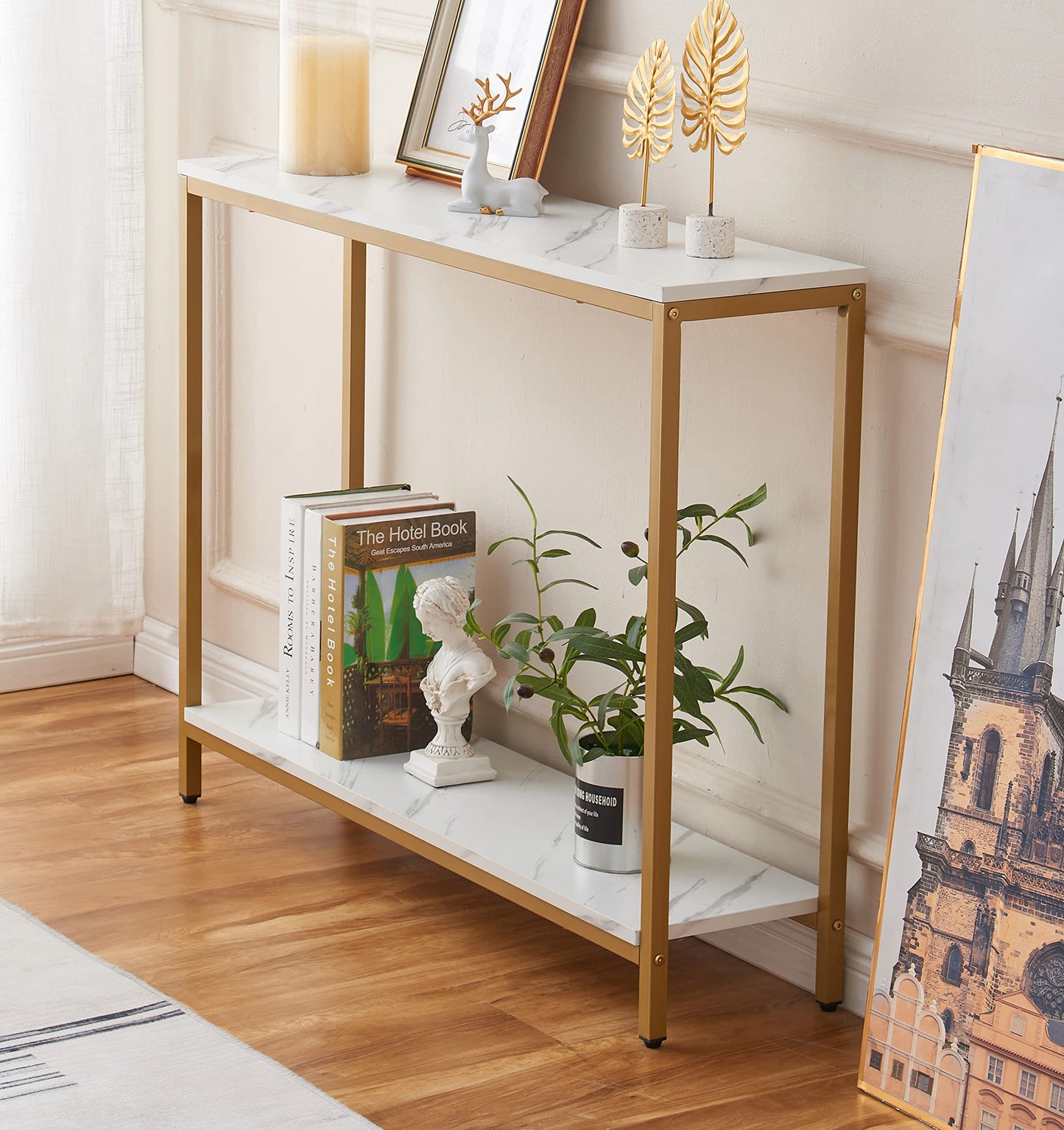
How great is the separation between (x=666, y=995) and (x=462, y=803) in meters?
0.43

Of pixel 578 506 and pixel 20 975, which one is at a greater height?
pixel 578 506

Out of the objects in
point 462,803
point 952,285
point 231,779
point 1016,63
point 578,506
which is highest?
point 1016,63

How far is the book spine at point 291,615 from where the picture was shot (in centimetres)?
244

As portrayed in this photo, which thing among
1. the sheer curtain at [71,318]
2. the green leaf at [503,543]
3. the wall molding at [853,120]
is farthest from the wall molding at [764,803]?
the sheer curtain at [71,318]

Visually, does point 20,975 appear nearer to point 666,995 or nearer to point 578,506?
point 666,995

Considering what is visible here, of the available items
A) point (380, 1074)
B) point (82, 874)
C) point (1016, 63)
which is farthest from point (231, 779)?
point (1016, 63)

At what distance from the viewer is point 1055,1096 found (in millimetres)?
1673

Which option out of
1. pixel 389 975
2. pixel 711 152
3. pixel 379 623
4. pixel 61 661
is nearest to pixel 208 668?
pixel 61 661

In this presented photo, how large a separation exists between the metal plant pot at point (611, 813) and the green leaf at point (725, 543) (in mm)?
263

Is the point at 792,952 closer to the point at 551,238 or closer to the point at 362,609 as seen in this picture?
the point at 362,609

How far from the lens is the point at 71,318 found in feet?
10.1

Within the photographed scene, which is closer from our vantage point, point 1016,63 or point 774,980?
point 1016,63

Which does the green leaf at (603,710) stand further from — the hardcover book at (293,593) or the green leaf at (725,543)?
the hardcover book at (293,593)

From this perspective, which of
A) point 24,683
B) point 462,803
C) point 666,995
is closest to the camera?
point 666,995
